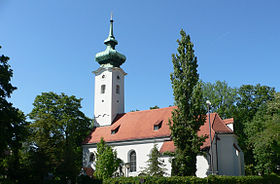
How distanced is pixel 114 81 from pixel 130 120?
5.97 m

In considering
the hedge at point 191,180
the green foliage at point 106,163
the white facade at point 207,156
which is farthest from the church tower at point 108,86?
the hedge at point 191,180

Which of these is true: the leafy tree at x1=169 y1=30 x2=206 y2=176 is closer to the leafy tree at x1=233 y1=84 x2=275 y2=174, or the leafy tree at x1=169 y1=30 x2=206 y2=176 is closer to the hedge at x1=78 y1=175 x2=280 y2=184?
the hedge at x1=78 y1=175 x2=280 y2=184

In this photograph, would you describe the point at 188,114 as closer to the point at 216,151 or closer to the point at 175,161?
the point at 175,161

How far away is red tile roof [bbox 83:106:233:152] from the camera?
93.1ft

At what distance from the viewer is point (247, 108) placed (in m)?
38.9

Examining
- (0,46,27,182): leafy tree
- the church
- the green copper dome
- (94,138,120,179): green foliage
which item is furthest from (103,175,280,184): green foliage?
the green copper dome

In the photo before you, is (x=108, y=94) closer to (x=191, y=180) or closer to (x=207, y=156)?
(x=207, y=156)

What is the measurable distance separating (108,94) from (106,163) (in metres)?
10.5

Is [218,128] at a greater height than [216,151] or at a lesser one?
greater

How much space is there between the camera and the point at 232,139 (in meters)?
27.5

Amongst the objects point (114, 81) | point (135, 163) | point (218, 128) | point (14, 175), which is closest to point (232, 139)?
point (218, 128)

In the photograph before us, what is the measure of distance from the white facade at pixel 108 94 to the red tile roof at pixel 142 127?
112 cm

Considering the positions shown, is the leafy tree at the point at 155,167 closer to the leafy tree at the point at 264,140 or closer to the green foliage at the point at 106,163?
the green foliage at the point at 106,163

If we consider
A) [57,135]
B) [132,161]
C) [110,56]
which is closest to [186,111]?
[132,161]
